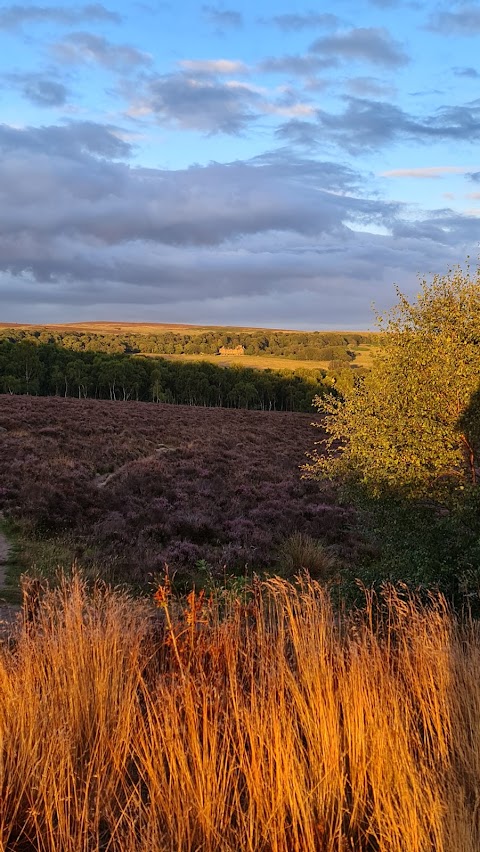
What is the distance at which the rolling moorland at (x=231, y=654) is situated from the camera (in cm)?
305

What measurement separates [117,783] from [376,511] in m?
9.56

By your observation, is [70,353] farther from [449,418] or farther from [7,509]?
[449,418]

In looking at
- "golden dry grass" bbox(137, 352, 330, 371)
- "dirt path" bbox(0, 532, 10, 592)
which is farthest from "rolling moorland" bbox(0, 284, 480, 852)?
"golden dry grass" bbox(137, 352, 330, 371)

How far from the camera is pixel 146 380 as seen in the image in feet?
321

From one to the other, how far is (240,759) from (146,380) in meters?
96.9

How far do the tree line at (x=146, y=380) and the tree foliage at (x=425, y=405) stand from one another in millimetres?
80463

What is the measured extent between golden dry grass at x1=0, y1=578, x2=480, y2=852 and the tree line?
286 feet

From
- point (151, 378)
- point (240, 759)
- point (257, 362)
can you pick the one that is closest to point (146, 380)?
point (151, 378)

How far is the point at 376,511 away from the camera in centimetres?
1209

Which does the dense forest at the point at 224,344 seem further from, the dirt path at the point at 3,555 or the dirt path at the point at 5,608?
the dirt path at the point at 5,608

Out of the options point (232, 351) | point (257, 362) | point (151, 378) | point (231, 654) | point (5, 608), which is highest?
point (232, 351)

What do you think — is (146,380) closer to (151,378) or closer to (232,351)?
(151,378)

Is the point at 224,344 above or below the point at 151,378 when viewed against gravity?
above

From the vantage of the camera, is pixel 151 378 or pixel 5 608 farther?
pixel 151 378
